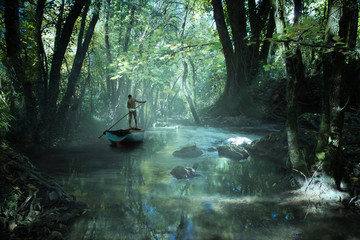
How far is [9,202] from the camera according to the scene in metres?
3.41

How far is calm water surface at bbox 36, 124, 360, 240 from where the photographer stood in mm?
3791

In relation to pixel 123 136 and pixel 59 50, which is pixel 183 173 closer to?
pixel 123 136

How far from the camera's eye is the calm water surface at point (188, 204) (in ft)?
12.4

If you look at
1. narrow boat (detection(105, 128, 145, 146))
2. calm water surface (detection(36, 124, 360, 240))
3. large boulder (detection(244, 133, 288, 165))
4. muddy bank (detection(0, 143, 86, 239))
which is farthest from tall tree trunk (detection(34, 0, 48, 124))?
large boulder (detection(244, 133, 288, 165))

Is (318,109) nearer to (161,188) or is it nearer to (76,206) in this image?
(161,188)

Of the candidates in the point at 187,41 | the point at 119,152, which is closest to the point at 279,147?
the point at 187,41

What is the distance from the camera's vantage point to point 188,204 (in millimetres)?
4875

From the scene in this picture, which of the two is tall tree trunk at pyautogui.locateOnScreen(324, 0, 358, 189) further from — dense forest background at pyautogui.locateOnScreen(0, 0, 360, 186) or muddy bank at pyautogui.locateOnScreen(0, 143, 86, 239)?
muddy bank at pyautogui.locateOnScreen(0, 143, 86, 239)

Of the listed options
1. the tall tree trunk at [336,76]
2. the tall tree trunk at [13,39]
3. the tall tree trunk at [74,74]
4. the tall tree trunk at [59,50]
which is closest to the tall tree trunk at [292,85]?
the tall tree trunk at [336,76]

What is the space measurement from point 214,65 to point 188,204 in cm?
552

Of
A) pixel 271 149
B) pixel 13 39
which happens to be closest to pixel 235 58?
pixel 271 149

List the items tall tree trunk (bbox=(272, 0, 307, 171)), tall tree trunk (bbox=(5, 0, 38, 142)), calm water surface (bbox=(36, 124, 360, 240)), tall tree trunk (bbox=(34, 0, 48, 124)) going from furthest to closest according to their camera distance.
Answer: tall tree trunk (bbox=(34, 0, 48, 124)) < tall tree trunk (bbox=(5, 0, 38, 142)) < tall tree trunk (bbox=(272, 0, 307, 171)) < calm water surface (bbox=(36, 124, 360, 240))

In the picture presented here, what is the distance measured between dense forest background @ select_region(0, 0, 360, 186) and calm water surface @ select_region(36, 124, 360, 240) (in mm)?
1267

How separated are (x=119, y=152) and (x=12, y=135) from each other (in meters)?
4.32
